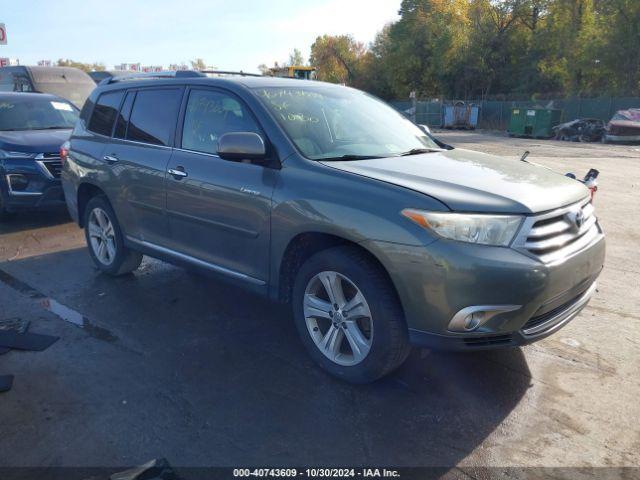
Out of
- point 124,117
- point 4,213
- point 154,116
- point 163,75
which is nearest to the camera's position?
point 154,116

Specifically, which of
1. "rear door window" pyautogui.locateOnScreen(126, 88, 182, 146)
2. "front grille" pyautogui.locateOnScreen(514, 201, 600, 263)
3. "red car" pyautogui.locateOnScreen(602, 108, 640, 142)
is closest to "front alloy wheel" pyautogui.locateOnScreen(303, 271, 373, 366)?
"front grille" pyautogui.locateOnScreen(514, 201, 600, 263)

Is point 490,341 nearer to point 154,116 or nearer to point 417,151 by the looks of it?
point 417,151

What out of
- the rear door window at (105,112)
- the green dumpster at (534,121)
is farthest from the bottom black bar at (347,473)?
the green dumpster at (534,121)

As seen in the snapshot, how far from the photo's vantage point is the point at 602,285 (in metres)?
5.24

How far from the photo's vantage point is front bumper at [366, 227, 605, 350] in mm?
2812

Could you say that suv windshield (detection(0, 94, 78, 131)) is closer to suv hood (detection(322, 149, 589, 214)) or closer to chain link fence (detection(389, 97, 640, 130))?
suv hood (detection(322, 149, 589, 214))

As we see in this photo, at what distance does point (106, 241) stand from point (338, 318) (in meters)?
3.05

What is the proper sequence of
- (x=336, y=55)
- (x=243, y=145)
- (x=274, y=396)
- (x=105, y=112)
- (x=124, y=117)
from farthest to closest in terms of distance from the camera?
1. (x=336, y=55)
2. (x=105, y=112)
3. (x=124, y=117)
4. (x=243, y=145)
5. (x=274, y=396)

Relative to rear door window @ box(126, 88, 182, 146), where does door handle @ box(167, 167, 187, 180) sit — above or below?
below

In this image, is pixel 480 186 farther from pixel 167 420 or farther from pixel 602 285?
pixel 602 285

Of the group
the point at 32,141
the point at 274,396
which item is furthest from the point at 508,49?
the point at 274,396

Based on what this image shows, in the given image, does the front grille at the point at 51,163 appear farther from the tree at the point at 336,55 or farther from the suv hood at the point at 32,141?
the tree at the point at 336,55

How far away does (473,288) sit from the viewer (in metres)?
2.81

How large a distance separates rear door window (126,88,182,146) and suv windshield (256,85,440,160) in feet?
2.97
